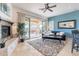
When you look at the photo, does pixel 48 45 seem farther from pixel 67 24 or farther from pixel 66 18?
pixel 66 18

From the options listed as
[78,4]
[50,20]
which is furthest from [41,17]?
[78,4]

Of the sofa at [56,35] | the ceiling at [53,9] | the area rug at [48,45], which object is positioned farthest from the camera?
the area rug at [48,45]

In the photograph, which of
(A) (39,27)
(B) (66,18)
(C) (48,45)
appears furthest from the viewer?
(C) (48,45)

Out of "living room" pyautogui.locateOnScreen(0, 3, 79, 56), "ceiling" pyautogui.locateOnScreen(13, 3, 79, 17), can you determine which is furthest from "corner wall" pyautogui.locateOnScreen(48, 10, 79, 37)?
"ceiling" pyautogui.locateOnScreen(13, 3, 79, 17)

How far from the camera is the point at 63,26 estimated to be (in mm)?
2746

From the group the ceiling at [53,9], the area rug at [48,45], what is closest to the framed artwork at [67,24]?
the ceiling at [53,9]

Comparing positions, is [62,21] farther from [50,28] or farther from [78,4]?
[78,4]

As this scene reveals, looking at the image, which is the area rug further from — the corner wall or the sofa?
the corner wall

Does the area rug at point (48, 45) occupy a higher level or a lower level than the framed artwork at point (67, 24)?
lower

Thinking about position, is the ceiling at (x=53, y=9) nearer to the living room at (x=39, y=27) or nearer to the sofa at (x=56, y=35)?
the living room at (x=39, y=27)

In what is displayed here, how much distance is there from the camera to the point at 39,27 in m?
3.04

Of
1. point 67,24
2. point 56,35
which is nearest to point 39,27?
point 56,35

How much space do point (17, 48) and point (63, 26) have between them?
1.84 metres

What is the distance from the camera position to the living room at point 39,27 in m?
2.63
